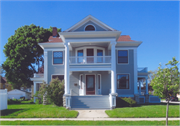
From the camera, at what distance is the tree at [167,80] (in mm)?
9914

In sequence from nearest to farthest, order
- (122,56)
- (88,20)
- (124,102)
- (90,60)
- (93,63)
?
(124,102), (93,63), (88,20), (90,60), (122,56)

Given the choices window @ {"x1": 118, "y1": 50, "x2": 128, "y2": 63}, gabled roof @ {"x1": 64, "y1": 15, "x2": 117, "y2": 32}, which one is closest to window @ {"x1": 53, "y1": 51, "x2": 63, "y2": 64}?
gabled roof @ {"x1": 64, "y1": 15, "x2": 117, "y2": 32}

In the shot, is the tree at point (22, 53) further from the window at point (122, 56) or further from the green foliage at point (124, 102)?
the green foliage at point (124, 102)

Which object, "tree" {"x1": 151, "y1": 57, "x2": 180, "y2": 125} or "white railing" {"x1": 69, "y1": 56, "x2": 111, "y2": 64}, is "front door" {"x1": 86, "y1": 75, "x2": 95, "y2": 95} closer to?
"white railing" {"x1": 69, "y1": 56, "x2": 111, "y2": 64}

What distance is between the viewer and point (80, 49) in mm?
21703

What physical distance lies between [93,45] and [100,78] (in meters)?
3.75

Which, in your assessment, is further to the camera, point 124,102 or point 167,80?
point 124,102

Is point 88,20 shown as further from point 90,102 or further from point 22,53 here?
point 22,53

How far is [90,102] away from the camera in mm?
18328

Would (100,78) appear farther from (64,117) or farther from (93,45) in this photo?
(64,117)

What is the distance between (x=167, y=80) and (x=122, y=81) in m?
12.1

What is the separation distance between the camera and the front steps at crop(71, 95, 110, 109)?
58.3ft

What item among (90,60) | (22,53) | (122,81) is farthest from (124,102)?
(22,53)

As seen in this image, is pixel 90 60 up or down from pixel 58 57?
down
